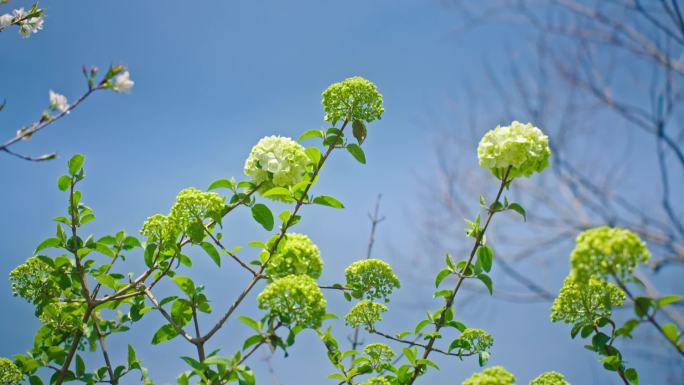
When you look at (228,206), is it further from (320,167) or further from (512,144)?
(512,144)

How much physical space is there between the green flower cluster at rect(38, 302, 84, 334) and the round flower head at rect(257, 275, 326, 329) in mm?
974

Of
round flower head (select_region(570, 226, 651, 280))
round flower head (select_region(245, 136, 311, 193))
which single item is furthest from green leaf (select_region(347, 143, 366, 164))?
round flower head (select_region(570, 226, 651, 280))

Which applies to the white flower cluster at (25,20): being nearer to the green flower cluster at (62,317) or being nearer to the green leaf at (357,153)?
the green flower cluster at (62,317)

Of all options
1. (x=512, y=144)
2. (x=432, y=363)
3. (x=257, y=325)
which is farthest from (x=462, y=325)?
(x=257, y=325)

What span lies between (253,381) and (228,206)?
2.25 feet

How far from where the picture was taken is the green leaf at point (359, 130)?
2025 mm

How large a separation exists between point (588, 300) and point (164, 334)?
1363 millimetres

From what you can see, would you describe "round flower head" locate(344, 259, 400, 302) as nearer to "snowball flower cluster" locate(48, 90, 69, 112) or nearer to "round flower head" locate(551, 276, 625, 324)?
"round flower head" locate(551, 276, 625, 324)

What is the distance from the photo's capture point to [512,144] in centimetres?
175

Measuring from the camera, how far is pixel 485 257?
187 cm

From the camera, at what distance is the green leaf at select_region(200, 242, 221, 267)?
6.51 ft

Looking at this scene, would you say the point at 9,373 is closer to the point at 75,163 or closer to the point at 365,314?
the point at 75,163

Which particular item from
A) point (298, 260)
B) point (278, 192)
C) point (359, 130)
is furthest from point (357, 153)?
point (298, 260)

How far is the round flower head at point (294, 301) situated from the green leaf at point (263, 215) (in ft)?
1.45
